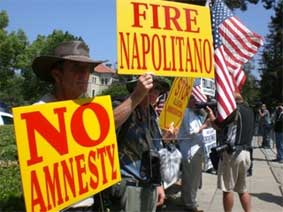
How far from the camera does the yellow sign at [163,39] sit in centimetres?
358

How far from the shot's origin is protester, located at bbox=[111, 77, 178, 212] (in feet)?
12.0

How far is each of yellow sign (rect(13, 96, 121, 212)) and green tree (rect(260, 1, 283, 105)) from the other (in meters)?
56.5

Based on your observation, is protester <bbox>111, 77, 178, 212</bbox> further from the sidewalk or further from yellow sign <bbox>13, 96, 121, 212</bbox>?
the sidewalk

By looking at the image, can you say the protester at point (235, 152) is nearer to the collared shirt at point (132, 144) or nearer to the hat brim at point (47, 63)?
the collared shirt at point (132, 144)

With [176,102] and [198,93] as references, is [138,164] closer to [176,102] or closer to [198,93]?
[176,102]

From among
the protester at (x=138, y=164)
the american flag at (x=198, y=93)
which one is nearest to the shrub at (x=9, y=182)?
the protester at (x=138, y=164)

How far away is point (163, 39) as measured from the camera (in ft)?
12.4

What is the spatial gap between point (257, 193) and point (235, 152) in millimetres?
3293

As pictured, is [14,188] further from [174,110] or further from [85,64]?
[85,64]

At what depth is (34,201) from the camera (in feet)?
8.94

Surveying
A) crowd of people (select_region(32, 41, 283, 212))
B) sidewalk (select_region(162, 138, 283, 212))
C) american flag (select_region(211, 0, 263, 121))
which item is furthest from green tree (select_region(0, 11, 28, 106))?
crowd of people (select_region(32, 41, 283, 212))

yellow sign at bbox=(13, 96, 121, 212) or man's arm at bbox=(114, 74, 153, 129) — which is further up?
man's arm at bbox=(114, 74, 153, 129)

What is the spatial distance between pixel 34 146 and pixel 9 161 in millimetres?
6263

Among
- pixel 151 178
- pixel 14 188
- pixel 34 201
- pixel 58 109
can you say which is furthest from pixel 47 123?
pixel 14 188
